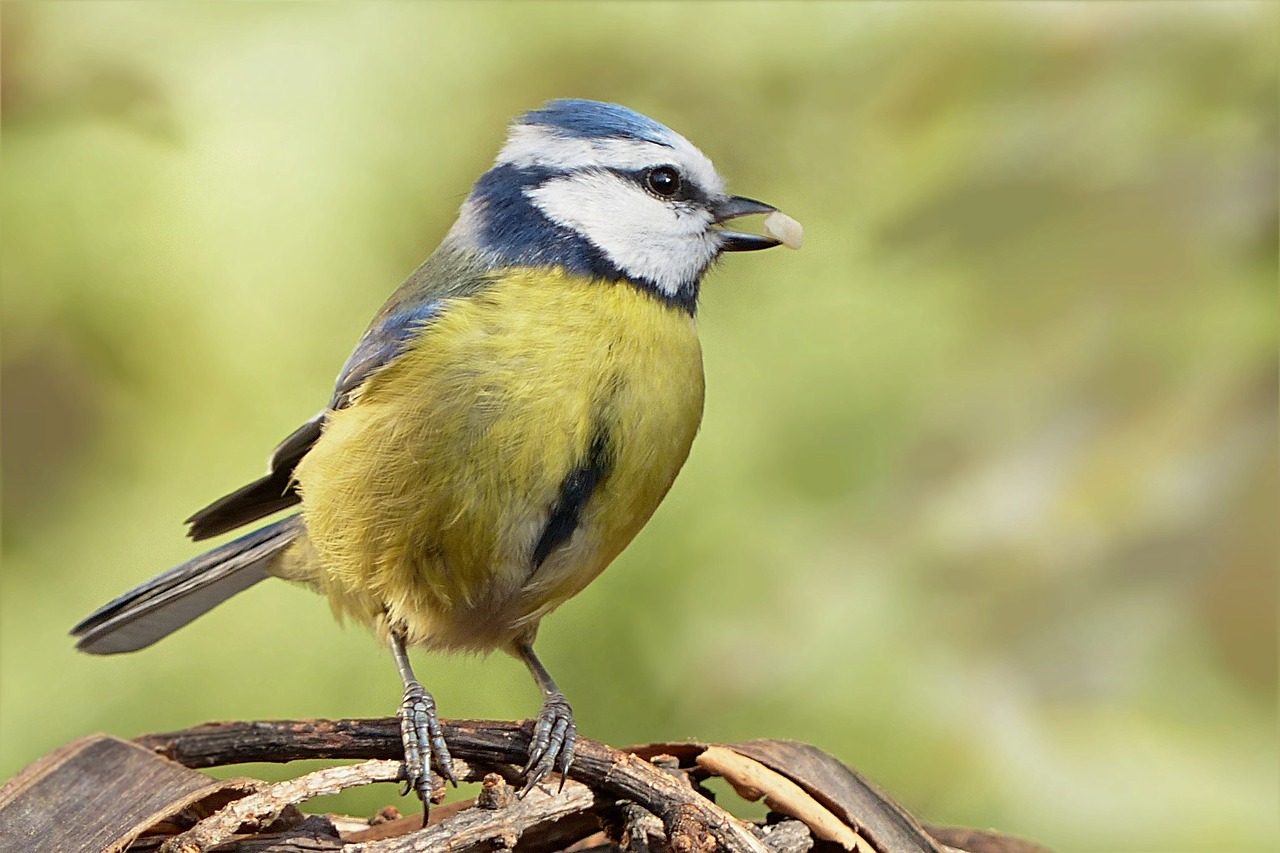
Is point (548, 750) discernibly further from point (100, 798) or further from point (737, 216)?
point (737, 216)

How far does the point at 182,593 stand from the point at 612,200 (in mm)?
520

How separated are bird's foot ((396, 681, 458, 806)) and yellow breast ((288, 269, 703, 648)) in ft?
0.50

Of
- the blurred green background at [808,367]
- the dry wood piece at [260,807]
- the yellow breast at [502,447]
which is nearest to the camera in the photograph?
the dry wood piece at [260,807]

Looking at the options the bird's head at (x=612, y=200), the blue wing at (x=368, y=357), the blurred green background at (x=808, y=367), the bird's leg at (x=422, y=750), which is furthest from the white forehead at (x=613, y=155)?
the bird's leg at (x=422, y=750)

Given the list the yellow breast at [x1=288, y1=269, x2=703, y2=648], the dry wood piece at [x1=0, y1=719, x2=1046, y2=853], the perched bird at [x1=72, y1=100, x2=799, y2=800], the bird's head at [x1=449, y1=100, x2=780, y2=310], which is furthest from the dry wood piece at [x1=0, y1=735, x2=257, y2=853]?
the bird's head at [x1=449, y1=100, x2=780, y2=310]

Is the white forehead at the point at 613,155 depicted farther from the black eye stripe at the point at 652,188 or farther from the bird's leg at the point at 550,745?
the bird's leg at the point at 550,745

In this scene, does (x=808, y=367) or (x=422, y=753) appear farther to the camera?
(x=808, y=367)

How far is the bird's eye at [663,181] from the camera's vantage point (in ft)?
3.69

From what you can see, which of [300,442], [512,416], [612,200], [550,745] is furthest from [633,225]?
[550,745]

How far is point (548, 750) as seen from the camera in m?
0.82

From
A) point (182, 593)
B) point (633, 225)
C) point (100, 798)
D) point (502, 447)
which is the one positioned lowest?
point (100, 798)

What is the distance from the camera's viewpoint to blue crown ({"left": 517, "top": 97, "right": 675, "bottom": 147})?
1132mm

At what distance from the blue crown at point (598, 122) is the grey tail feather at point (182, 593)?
42 cm

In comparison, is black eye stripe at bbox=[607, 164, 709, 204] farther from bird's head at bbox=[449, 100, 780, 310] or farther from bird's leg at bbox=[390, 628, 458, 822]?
bird's leg at bbox=[390, 628, 458, 822]
